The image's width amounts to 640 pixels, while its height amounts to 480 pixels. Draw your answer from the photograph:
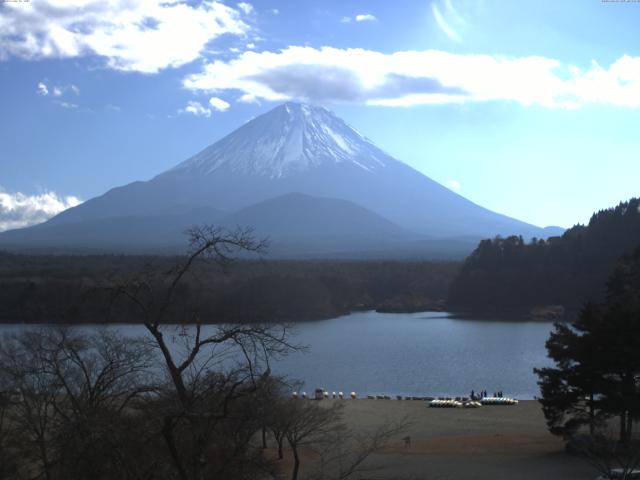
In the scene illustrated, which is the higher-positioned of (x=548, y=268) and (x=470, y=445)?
(x=548, y=268)

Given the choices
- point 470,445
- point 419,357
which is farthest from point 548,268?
point 470,445

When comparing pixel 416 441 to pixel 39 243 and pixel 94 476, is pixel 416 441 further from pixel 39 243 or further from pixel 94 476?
pixel 39 243

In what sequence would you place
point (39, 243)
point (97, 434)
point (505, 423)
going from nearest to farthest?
point (97, 434) → point (505, 423) → point (39, 243)

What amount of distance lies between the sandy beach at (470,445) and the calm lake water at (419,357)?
2.92 meters

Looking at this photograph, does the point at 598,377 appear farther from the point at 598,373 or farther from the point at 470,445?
the point at 470,445

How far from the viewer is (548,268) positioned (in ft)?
173

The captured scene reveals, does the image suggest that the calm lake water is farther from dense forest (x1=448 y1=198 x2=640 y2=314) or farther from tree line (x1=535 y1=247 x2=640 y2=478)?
dense forest (x1=448 y1=198 x2=640 y2=314)

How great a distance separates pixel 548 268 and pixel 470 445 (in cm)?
3963

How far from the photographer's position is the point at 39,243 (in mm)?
111938

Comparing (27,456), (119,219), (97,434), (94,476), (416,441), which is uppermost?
(119,219)

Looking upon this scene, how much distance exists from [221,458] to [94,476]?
80cm

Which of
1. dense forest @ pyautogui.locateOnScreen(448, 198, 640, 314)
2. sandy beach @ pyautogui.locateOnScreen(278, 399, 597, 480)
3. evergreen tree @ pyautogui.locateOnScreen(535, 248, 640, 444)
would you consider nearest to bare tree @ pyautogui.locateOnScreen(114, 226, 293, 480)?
sandy beach @ pyautogui.locateOnScreen(278, 399, 597, 480)

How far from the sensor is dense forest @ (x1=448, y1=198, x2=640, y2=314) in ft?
165

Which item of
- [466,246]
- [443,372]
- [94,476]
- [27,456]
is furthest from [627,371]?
[466,246]
